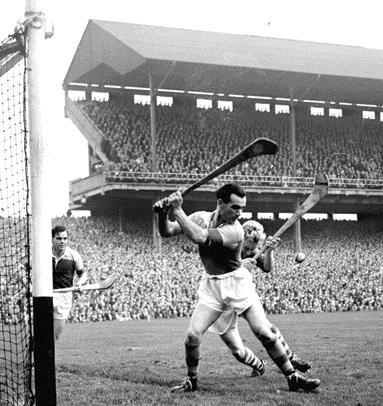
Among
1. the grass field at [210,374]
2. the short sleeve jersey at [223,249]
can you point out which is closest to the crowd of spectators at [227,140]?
the grass field at [210,374]

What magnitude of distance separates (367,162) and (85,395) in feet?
129

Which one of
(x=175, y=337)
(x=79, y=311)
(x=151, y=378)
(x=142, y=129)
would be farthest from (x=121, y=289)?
(x=151, y=378)

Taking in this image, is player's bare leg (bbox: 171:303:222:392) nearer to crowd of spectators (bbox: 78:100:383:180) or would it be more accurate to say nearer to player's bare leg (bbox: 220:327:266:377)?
player's bare leg (bbox: 220:327:266:377)

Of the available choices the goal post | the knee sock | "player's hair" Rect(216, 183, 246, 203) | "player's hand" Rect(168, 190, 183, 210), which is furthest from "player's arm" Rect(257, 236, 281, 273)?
the goal post

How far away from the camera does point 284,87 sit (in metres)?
43.2

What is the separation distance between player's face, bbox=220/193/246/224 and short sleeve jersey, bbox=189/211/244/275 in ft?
0.30

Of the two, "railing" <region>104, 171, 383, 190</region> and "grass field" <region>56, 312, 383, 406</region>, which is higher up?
"railing" <region>104, 171, 383, 190</region>

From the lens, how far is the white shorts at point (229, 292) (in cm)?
827

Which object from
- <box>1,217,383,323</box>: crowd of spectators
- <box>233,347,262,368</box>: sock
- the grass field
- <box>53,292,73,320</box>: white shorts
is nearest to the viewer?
the grass field

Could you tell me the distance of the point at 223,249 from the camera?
326 inches

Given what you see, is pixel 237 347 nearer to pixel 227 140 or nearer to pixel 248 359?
pixel 248 359

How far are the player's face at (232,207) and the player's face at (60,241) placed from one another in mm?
4052

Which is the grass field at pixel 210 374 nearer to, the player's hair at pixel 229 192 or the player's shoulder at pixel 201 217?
the player's shoulder at pixel 201 217

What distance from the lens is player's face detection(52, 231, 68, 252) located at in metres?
11.6
